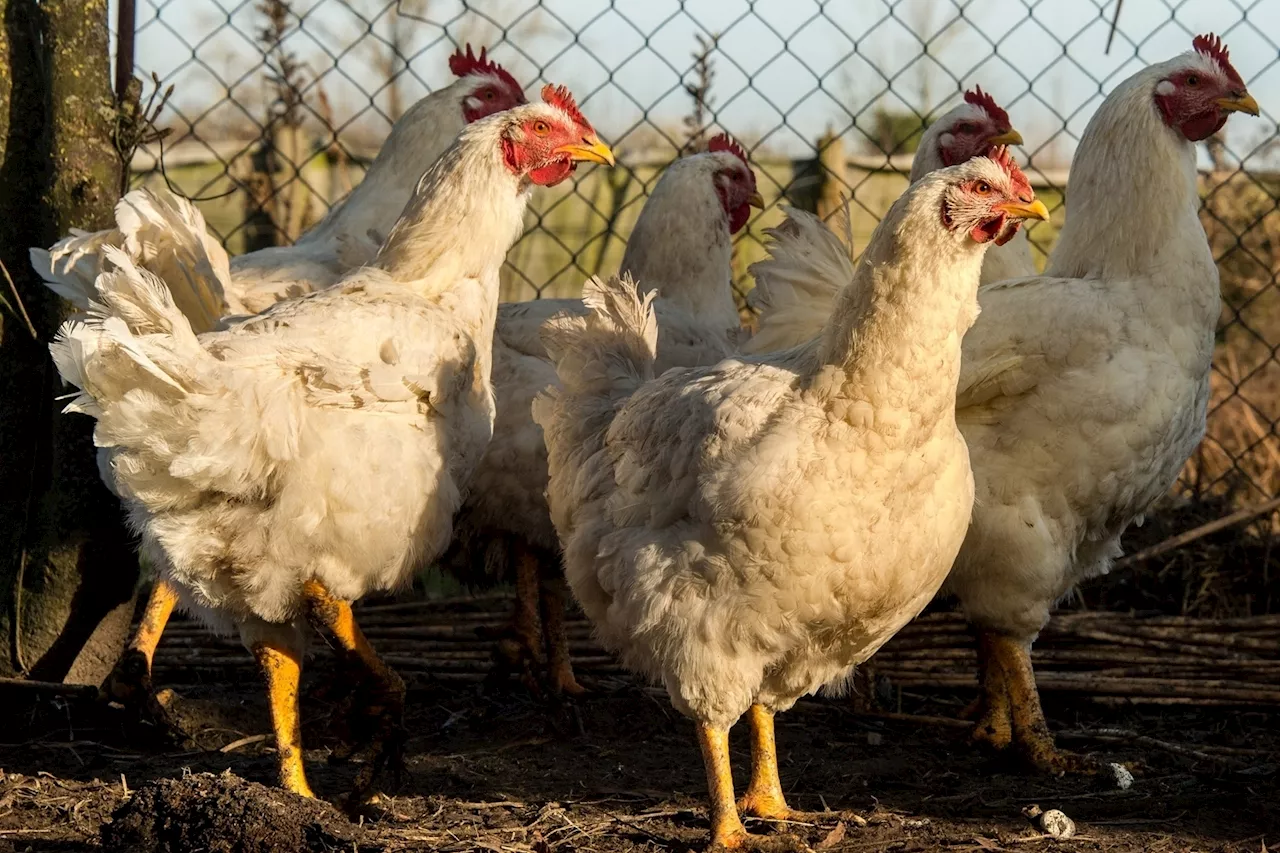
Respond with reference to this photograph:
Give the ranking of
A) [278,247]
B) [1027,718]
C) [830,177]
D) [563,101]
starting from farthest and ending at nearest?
1. [830,177]
2. [278,247]
3. [563,101]
4. [1027,718]

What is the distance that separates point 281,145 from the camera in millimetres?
8062

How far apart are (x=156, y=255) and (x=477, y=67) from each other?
2.02 metres

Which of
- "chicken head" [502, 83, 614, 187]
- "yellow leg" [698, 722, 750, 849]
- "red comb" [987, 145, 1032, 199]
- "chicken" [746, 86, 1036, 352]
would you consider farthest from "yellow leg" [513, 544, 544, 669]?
"red comb" [987, 145, 1032, 199]

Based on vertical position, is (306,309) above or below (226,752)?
above

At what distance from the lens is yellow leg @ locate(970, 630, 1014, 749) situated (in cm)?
381

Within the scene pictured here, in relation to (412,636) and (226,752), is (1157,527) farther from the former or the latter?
(226,752)

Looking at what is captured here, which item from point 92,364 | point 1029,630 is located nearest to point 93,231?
point 92,364

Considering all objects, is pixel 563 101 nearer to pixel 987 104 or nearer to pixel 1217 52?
pixel 987 104

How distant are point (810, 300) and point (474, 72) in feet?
6.12

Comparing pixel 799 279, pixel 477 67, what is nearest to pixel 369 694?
pixel 799 279

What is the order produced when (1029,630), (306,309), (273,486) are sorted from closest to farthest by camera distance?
(273,486)
(306,309)
(1029,630)

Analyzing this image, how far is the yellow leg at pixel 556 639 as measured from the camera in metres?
4.38

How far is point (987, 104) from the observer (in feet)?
14.5

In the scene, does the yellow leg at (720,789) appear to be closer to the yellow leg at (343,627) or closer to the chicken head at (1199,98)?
the yellow leg at (343,627)
